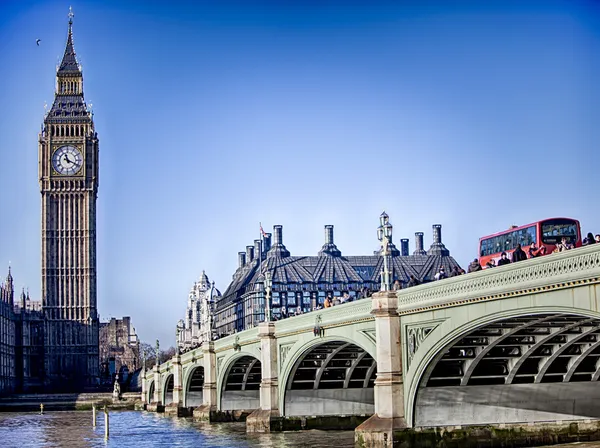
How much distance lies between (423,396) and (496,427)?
9.76ft

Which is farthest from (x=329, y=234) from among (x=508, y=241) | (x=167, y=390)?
(x=508, y=241)

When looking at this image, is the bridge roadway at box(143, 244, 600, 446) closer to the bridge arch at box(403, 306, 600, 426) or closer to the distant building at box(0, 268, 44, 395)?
the bridge arch at box(403, 306, 600, 426)

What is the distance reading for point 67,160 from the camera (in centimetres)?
15712

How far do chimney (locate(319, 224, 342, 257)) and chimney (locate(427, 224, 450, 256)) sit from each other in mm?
13329

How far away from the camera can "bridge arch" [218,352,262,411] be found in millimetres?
70438

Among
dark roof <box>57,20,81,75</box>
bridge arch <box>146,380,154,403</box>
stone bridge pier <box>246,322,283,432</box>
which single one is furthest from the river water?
dark roof <box>57,20,81,75</box>

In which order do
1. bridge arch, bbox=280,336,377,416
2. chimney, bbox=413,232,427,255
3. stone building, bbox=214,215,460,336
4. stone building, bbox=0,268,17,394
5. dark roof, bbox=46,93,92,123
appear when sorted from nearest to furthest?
bridge arch, bbox=280,336,377,416 → stone building, bbox=0,268,17,394 → stone building, bbox=214,215,460,336 → dark roof, bbox=46,93,92,123 → chimney, bbox=413,232,427,255

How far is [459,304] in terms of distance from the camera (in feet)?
109

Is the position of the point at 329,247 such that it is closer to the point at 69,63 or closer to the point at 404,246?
the point at 404,246

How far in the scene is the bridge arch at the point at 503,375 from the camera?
117 feet

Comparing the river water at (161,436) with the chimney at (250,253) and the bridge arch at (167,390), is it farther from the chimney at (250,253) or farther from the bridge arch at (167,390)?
the chimney at (250,253)

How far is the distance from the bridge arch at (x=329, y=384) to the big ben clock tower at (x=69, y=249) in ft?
326

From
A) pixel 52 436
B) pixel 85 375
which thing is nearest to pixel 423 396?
pixel 52 436

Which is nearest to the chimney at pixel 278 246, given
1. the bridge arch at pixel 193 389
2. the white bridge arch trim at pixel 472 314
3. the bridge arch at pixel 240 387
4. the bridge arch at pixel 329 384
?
the bridge arch at pixel 193 389
